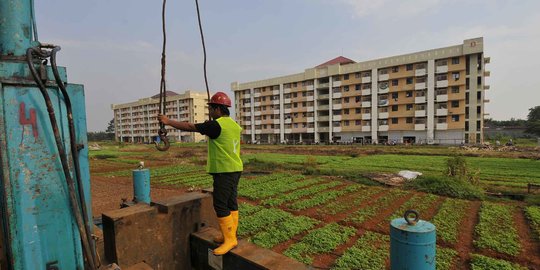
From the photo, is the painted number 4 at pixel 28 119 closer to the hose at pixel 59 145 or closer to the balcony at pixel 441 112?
the hose at pixel 59 145

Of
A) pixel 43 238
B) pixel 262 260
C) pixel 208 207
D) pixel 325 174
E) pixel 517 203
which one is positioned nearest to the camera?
pixel 43 238

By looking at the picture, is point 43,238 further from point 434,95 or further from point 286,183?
point 434,95

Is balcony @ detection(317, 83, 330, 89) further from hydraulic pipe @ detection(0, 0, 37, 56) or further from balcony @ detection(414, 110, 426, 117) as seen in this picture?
hydraulic pipe @ detection(0, 0, 37, 56)

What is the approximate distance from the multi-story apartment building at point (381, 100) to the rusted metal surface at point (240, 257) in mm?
48857

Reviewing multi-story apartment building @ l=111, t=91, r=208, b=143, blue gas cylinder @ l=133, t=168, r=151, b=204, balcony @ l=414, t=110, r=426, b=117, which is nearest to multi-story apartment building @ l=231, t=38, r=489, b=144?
balcony @ l=414, t=110, r=426, b=117

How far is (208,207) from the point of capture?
4.23 m

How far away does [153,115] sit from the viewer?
87.0 meters

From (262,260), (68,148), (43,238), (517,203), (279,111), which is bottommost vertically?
(517,203)

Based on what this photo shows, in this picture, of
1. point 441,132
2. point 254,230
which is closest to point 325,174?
point 254,230

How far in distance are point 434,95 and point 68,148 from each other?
51760mm

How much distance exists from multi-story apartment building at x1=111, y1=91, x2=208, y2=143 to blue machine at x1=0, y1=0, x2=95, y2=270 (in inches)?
2784

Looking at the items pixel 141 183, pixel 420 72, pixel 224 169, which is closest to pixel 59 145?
pixel 224 169

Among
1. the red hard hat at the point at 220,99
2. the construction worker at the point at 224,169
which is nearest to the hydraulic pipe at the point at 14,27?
the construction worker at the point at 224,169

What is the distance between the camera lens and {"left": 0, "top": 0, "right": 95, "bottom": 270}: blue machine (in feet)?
6.13
